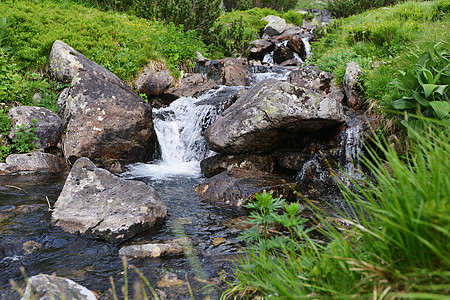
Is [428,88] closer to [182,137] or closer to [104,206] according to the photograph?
[104,206]

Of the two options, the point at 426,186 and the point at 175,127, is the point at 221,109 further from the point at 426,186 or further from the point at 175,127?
the point at 426,186

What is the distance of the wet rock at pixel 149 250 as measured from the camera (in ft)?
12.2

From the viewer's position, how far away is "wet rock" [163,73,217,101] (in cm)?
1138

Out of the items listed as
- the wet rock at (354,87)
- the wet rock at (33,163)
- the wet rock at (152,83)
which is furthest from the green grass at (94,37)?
the wet rock at (354,87)

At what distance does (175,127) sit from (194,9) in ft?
32.5

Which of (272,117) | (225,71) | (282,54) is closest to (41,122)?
(272,117)

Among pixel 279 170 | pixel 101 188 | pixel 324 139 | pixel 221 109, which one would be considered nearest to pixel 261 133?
pixel 279 170

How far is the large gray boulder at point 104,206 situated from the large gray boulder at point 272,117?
9.32 feet

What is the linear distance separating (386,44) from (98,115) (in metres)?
9.05

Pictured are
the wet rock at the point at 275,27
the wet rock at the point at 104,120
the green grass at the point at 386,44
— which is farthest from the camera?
the wet rock at the point at 275,27

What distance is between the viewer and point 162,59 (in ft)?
40.2

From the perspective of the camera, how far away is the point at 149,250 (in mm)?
3764

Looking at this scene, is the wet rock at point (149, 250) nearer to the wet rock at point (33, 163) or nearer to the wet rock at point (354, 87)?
the wet rock at point (33, 163)

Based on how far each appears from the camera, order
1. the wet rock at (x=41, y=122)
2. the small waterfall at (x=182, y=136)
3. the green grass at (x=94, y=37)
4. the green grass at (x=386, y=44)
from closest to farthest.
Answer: the green grass at (x=386, y=44) < the wet rock at (x=41, y=122) < the small waterfall at (x=182, y=136) < the green grass at (x=94, y=37)
